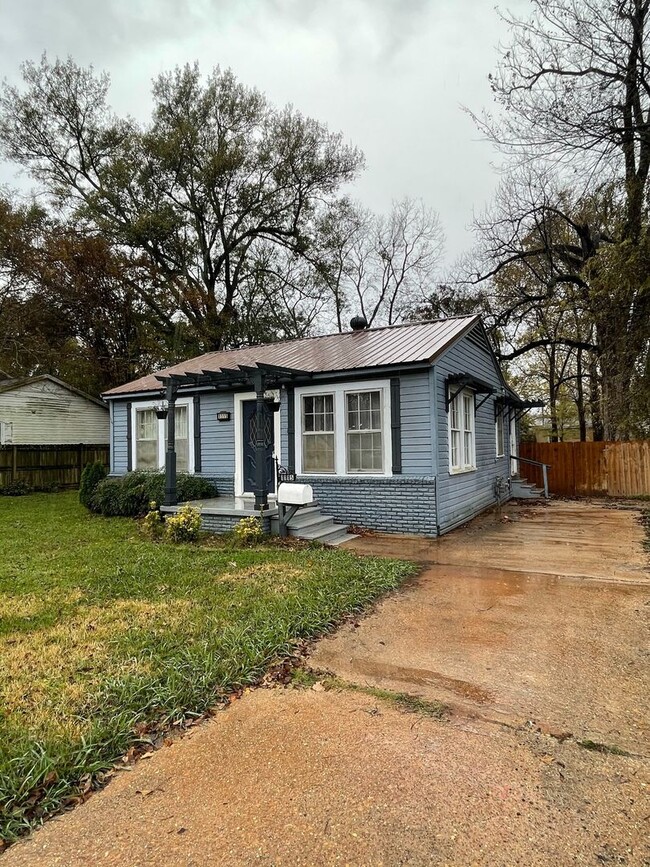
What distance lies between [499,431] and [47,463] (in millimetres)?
14936

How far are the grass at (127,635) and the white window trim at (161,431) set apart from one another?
→ 364cm

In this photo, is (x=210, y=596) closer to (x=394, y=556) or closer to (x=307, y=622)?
(x=307, y=622)

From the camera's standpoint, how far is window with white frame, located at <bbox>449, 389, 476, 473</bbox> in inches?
364

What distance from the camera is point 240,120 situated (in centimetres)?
2162

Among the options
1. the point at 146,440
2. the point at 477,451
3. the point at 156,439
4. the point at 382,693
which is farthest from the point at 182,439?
the point at 382,693

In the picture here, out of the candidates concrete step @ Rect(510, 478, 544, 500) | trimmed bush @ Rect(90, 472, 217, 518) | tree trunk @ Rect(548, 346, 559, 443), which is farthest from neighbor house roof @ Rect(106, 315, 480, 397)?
tree trunk @ Rect(548, 346, 559, 443)

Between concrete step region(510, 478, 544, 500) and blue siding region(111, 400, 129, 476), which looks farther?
concrete step region(510, 478, 544, 500)

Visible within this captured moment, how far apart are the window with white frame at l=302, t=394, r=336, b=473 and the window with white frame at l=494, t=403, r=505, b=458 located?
227 inches

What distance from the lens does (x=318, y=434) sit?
9.24 m

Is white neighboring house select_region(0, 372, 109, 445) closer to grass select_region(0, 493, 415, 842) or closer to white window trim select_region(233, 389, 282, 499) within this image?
white window trim select_region(233, 389, 282, 499)

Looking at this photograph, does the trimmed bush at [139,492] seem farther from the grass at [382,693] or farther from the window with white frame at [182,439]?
the grass at [382,693]

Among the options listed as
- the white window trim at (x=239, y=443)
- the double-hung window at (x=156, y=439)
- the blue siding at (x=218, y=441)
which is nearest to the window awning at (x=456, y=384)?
the white window trim at (x=239, y=443)

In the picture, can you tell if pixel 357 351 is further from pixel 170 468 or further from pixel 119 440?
pixel 119 440

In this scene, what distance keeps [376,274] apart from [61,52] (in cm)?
1582
